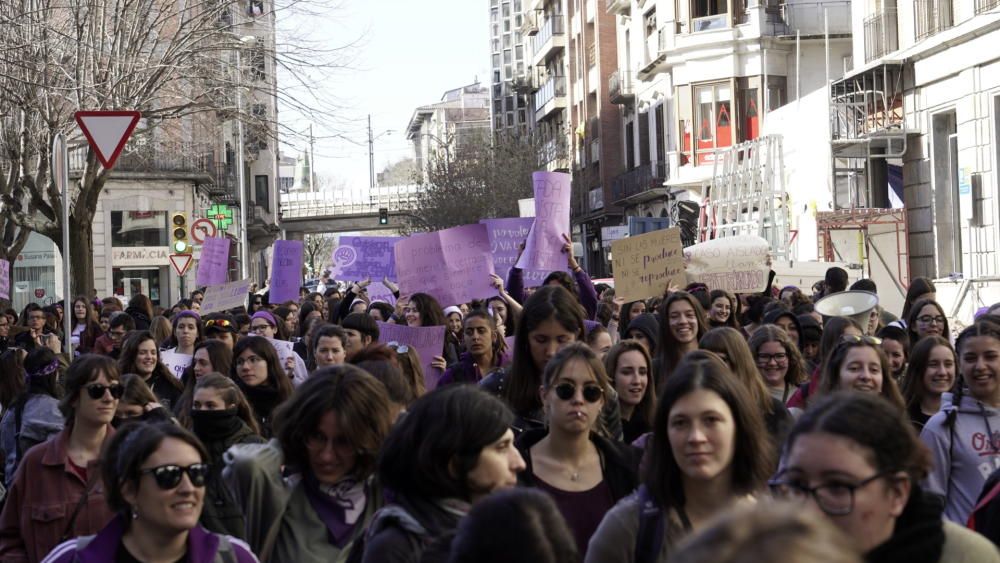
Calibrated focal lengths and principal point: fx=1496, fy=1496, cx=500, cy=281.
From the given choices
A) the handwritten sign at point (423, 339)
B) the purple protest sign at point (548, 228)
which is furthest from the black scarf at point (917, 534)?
the purple protest sign at point (548, 228)

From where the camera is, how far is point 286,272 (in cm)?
1967

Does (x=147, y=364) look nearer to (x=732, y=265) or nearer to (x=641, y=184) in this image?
(x=732, y=265)

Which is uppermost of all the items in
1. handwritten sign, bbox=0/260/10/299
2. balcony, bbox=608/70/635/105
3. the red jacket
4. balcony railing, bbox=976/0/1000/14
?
balcony, bbox=608/70/635/105

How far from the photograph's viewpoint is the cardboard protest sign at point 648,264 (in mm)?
12969

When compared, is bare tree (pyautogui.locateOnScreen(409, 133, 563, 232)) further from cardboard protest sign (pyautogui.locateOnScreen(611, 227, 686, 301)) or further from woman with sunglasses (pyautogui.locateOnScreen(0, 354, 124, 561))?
woman with sunglasses (pyautogui.locateOnScreen(0, 354, 124, 561))

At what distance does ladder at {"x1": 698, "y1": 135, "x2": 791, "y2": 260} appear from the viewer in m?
30.3

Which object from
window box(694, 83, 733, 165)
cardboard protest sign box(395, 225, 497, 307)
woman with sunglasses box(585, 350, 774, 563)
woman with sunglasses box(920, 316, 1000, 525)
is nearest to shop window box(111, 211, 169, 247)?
window box(694, 83, 733, 165)

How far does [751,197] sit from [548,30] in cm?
4011

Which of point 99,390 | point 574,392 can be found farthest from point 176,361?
point 574,392

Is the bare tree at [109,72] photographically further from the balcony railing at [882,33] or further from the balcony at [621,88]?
the balcony at [621,88]

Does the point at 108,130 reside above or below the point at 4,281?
above

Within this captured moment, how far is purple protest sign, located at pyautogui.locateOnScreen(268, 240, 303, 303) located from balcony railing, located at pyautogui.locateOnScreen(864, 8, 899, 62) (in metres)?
12.6

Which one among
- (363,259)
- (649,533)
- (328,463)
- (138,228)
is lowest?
(649,533)

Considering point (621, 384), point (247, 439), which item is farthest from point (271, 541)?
point (621, 384)
